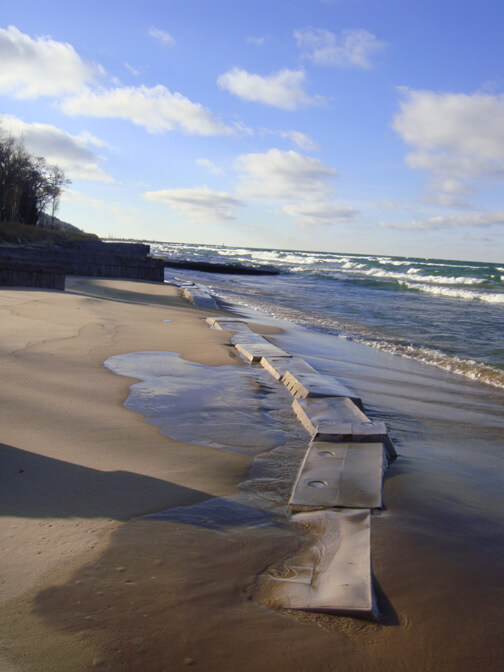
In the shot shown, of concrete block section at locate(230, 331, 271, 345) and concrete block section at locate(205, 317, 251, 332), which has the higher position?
concrete block section at locate(205, 317, 251, 332)

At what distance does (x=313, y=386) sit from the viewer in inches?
190

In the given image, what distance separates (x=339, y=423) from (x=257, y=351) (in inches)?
124

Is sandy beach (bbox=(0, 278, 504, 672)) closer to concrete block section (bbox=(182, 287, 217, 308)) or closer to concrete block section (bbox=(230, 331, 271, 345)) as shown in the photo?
concrete block section (bbox=(230, 331, 271, 345))

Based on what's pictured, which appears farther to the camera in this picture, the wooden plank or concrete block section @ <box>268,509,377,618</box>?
the wooden plank

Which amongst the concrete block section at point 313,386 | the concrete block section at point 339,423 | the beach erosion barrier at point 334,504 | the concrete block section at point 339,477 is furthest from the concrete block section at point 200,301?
the concrete block section at point 339,477

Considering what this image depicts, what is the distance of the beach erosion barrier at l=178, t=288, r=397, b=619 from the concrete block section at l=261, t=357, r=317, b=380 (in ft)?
2.88

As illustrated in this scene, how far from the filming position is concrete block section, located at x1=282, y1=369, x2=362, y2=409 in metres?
4.62

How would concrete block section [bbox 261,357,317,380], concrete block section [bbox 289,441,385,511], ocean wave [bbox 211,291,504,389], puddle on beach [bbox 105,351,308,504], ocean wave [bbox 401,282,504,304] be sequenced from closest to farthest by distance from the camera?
1. concrete block section [bbox 289,441,385,511]
2. puddle on beach [bbox 105,351,308,504]
3. concrete block section [bbox 261,357,317,380]
4. ocean wave [bbox 211,291,504,389]
5. ocean wave [bbox 401,282,504,304]

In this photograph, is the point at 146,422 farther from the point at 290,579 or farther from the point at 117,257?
the point at 117,257

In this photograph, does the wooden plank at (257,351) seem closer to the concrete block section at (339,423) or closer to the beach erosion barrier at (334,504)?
the beach erosion barrier at (334,504)

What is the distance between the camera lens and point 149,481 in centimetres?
284

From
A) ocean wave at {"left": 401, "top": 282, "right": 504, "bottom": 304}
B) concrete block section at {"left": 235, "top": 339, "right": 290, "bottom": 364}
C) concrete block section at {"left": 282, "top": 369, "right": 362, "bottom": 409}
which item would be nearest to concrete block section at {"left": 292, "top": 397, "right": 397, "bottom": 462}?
concrete block section at {"left": 282, "top": 369, "right": 362, "bottom": 409}

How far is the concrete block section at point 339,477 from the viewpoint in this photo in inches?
105

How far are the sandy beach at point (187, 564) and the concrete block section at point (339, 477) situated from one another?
0.40ft
